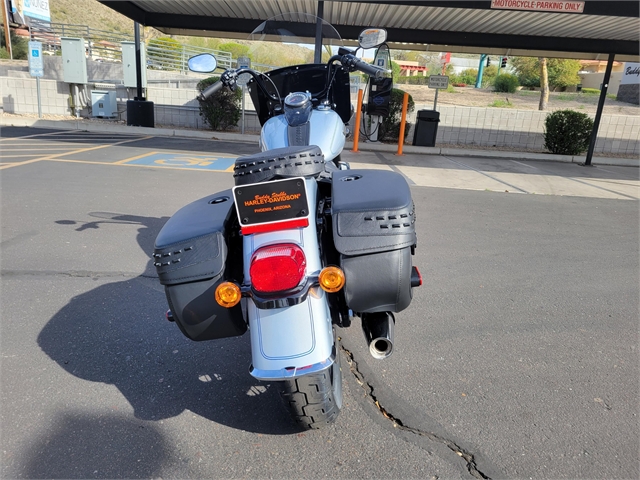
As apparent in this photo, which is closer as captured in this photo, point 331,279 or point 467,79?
point 331,279

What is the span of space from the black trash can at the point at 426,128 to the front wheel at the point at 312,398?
38.8ft

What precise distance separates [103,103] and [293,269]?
15.4m

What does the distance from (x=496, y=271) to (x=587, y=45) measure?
1249cm

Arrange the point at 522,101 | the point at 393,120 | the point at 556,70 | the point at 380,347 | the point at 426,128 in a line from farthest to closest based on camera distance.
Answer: the point at 556,70 < the point at 522,101 < the point at 393,120 < the point at 426,128 < the point at 380,347

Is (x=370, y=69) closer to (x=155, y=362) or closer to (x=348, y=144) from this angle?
(x=155, y=362)

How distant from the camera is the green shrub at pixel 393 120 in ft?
43.5

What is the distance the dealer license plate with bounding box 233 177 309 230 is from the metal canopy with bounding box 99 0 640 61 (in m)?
9.81

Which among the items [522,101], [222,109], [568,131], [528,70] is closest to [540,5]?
[568,131]

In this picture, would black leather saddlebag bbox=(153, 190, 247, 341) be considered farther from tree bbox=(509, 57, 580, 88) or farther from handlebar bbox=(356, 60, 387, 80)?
tree bbox=(509, 57, 580, 88)

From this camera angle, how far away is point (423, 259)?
14.4ft

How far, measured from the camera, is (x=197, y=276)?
1758mm

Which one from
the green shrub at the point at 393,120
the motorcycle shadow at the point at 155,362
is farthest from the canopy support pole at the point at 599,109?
the motorcycle shadow at the point at 155,362

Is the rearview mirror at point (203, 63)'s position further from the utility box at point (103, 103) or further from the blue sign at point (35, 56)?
the utility box at point (103, 103)

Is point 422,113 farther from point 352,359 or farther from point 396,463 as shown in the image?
point 396,463
